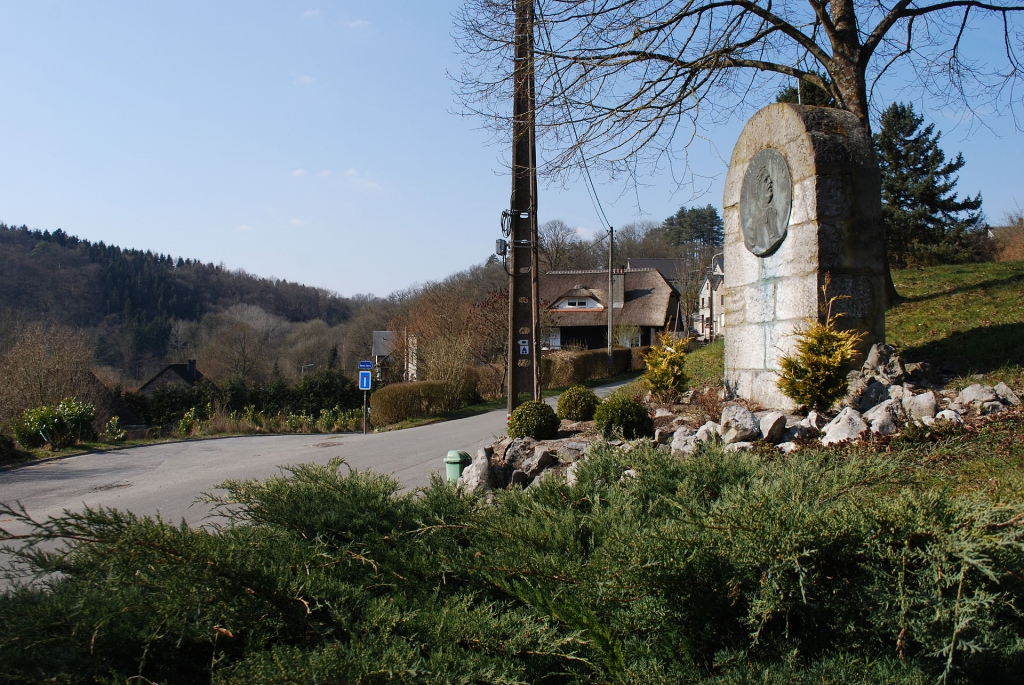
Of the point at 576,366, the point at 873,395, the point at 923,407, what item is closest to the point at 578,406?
the point at 873,395

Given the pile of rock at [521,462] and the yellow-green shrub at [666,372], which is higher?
the yellow-green shrub at [666,372]

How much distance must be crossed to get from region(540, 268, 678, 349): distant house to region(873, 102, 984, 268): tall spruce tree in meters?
18.0

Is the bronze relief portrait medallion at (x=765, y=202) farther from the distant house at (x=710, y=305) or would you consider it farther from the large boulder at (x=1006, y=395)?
the distant house at (x=710, y=305)

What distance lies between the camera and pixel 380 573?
2.38 meters

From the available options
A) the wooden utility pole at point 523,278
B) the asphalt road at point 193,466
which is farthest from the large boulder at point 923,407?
the wooden utility pole at point 523,278

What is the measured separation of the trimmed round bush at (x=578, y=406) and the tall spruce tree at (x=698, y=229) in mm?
65804

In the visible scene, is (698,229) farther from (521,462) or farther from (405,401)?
(521,462)

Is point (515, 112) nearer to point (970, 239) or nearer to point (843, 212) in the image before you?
point (843, 212)

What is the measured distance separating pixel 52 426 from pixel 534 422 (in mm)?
11992

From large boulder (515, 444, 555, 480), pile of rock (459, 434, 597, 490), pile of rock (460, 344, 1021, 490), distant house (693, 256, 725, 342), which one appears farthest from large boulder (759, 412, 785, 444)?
distant house (693, 256, 725, 342)

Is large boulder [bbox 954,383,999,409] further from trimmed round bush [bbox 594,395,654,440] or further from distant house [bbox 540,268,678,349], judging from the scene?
distant house [bbox 540,268,678,349]

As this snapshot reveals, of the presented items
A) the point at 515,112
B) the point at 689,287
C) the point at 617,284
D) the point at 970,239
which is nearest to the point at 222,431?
the point at 515,112

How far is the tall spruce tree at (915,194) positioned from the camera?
2578 centimetres

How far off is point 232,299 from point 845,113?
2700 inches
